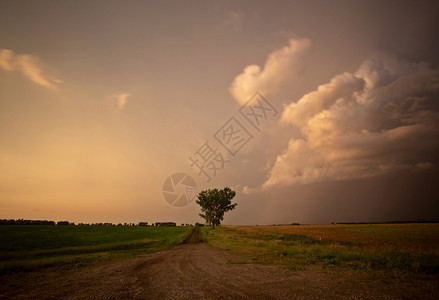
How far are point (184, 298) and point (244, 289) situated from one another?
3.00 m

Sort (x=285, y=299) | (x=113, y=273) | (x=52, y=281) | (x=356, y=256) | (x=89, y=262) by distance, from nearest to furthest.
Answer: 1. (x=285, y=299)
2. (x=52, y=281)
3. (x=113, y=273)
4. (x=356, y=256)
5. (x=89, y=262)

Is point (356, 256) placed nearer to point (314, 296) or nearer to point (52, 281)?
point (314, 296)

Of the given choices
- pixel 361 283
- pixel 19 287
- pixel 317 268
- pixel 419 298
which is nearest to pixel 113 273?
pixel 19 287

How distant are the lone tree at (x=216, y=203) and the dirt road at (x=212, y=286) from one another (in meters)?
85.2

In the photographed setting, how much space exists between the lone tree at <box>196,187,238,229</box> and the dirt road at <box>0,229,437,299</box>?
85.2m

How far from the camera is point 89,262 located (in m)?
20.3

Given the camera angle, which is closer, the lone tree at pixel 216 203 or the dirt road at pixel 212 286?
the dirt road at pixel 212 286

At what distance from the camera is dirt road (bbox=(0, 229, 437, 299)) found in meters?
9.96

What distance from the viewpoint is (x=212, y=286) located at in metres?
11.4

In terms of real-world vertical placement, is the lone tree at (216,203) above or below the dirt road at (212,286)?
above

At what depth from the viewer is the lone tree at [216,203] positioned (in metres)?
99.6

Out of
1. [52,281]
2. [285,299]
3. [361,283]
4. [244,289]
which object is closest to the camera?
[285,299]

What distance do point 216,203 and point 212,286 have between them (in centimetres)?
9011

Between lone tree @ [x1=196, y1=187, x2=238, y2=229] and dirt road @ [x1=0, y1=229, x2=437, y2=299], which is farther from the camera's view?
lone tree @ [x1=196, y1=187, x2=238, y2=229]
